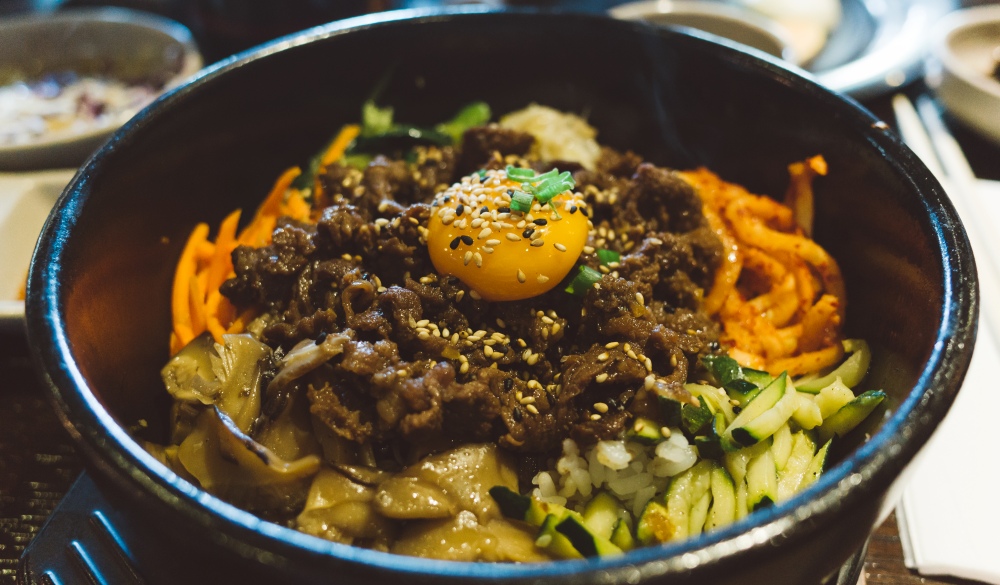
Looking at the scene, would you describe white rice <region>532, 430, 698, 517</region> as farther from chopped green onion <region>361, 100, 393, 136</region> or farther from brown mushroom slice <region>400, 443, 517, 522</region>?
chopped green onion <region>361, 100, 393, 136</region>

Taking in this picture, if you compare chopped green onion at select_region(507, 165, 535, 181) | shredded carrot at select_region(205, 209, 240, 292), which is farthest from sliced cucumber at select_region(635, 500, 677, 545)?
shredded carrot at select_region(205, 209, 240, 292)

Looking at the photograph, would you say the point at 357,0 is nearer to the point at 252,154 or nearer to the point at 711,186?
the point at 252,154

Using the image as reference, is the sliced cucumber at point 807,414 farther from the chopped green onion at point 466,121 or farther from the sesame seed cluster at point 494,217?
the chopped green onion at point 466,121

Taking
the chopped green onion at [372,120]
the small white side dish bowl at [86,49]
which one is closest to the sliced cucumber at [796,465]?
the chopped green onion at [372,120]

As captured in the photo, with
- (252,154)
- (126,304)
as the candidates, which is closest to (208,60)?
(252,154)

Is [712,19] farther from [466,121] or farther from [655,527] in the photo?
[655,527]

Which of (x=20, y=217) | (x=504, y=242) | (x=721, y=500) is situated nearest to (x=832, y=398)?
(x=721, y=500)

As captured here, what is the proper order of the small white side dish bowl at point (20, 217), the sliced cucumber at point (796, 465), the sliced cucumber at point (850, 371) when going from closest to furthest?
the sliced cucumber at point (796, 465) → the sliced cucumber at point (850, 371) → the small white side dish bowl at point (20, 217)
